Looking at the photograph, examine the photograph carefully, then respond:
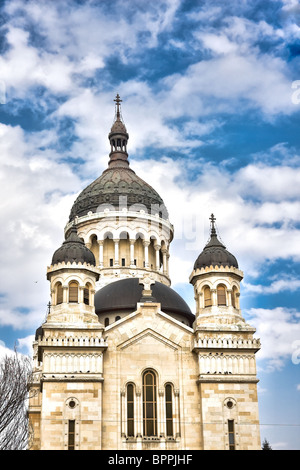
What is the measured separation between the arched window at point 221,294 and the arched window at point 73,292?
29.8ft

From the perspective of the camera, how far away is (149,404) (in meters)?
45.3

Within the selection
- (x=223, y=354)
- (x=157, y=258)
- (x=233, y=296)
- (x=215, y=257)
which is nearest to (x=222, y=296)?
(x=233, y=296)

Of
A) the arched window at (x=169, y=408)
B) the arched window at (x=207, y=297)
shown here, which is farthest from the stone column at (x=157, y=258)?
the arched window at (x=169, y=408)

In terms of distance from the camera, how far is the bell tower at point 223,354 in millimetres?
44281

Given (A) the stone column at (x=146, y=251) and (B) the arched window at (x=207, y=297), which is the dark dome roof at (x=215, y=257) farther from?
(A) the stone column at (x=146, y=251)

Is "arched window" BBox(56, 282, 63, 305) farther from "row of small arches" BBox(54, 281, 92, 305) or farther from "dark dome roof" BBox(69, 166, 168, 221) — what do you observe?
"dark dome roof" BBox(69, 166, 168, 221)

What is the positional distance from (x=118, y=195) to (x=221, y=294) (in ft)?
59.1

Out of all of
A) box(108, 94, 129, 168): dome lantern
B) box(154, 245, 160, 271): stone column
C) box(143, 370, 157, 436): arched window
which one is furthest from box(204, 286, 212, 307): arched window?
box(108, 94, 129, 168): dome lantern

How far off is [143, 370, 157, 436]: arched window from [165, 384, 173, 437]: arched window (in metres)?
0.73

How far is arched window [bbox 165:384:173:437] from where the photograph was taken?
44969 millimetres

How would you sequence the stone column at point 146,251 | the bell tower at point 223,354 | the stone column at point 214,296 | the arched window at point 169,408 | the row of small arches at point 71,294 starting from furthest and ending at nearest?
the stone column at point 146,251 < the stone column at point 214,296 < the row of small arches at point 71,294 < the arched window at point 169,408 < the bell tower at point 223,354

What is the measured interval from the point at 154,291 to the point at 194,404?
10312 millimetres
